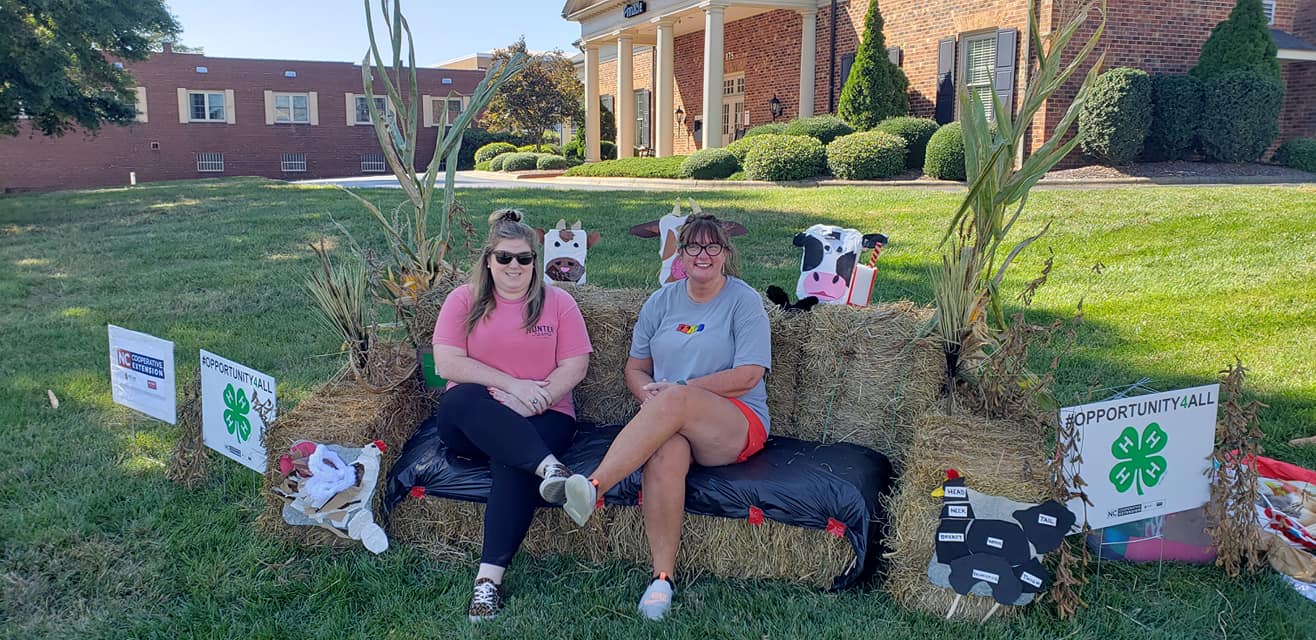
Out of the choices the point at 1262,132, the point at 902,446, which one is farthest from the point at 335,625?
the point at 1262,132

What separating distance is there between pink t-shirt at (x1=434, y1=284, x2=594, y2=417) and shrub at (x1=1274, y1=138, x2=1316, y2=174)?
13.3m

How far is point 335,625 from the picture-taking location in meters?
2.74

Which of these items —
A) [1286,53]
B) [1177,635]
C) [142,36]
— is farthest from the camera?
[142,36]

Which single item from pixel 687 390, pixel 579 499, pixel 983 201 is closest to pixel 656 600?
pixel 579 499

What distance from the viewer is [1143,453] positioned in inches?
116

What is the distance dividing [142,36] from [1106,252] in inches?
622

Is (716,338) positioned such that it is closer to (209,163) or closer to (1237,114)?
(1237,114)

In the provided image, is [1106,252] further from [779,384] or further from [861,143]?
[861,143]

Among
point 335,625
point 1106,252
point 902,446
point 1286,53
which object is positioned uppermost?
point 1286,53

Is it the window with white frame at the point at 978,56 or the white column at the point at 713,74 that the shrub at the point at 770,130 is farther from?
the window with white frame at the point at 978,56

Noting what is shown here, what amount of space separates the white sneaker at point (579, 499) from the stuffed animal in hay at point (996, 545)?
3.51 feet

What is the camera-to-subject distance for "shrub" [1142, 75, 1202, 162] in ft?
40.8

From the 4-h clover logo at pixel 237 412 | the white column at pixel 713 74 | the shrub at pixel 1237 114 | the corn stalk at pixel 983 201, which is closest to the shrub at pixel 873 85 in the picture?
the white column at pixel 713 74

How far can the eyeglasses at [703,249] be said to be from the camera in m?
3.29
